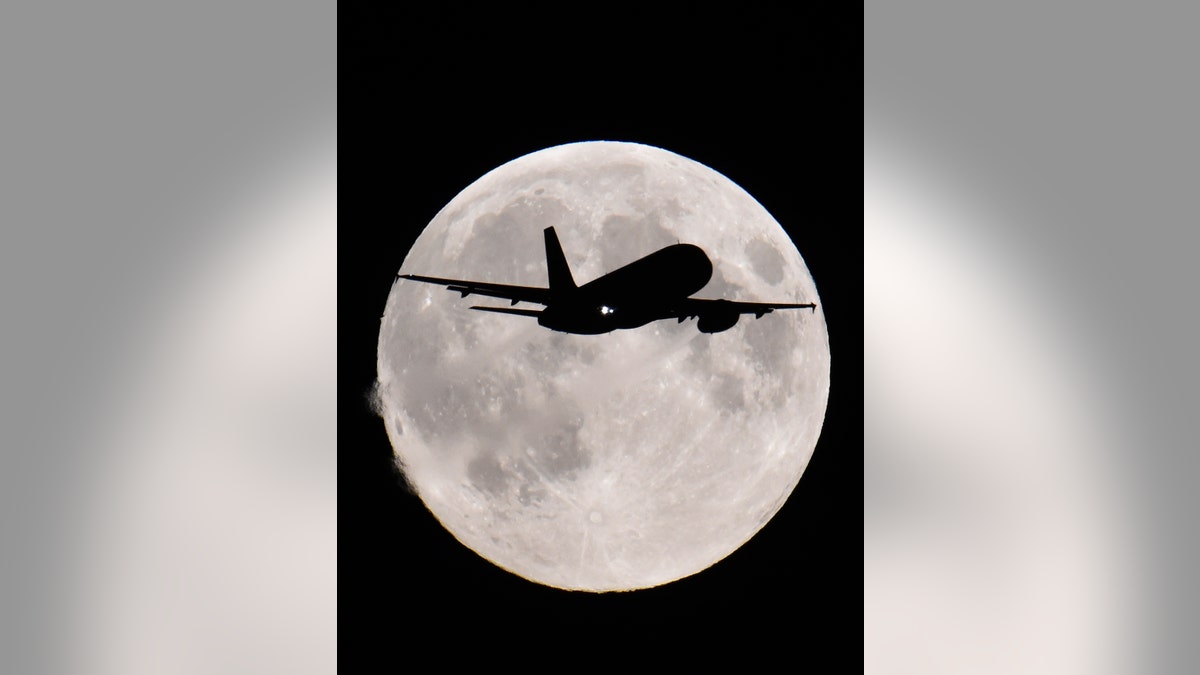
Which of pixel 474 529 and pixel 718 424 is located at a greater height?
pixel 718 424

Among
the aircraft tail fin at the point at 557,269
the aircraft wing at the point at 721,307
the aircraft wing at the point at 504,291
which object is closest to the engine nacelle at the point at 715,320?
the aircraft wing at the point at 721,307

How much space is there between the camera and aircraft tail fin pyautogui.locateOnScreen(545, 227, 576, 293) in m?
7.54

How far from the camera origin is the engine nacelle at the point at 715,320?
25.6 ft

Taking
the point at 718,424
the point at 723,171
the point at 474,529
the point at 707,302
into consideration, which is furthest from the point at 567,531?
the point at 723,171

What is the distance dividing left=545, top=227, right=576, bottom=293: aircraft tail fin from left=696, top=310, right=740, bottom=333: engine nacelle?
89cm

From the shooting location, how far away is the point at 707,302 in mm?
7809

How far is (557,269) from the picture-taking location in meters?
7.54

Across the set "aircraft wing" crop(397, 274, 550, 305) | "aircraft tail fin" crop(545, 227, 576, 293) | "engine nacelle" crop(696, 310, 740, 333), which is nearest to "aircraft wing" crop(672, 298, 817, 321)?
"engine nacelle" crop(696, 310, 740, 333)

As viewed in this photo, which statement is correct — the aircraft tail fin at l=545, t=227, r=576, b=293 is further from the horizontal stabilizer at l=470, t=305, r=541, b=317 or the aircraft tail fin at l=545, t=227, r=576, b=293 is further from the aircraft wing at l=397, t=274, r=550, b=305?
the horizontal stabilizer at l=470, t=305, r=541, b=317

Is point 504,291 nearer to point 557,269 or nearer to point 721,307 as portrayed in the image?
point 557,269

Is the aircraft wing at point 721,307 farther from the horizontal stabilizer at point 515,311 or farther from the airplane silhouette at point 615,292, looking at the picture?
the horizontal stabilizer at point 515,311
